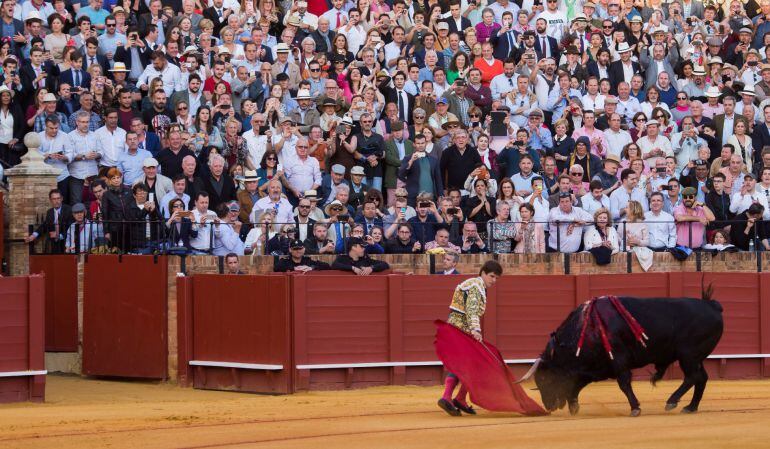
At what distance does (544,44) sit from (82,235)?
7713 millimetres

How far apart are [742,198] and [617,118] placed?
7.20 ft

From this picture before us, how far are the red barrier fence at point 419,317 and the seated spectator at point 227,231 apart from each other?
1.65 ft

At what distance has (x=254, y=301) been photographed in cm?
1727

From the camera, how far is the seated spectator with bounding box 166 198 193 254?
57.7ft

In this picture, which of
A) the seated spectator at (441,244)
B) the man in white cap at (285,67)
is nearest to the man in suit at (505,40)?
the man in white cap at (285,67)

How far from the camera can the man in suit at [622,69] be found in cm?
2288

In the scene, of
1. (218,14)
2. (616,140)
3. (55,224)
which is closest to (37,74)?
(55,224)

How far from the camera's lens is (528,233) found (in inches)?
733

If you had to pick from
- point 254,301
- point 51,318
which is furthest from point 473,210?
point 51,318

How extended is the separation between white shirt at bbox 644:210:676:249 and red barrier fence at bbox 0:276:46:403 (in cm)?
730

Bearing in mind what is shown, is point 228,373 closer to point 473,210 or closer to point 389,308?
point 389,308

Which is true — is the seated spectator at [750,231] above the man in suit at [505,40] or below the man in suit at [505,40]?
below

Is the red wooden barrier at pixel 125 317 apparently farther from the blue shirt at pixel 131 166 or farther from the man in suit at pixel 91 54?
the man in suit at pixel 91 54

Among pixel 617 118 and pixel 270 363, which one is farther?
pixel 617 118
